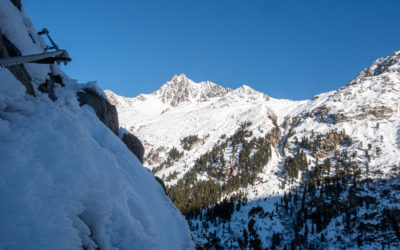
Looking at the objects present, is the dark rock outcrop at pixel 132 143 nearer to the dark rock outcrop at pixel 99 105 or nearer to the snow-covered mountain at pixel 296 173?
the dark rock outcrop at pixel 99 105

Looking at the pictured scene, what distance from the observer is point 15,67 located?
27.6 feet

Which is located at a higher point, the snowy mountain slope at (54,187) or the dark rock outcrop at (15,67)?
the dark rock outcrop at (15,67)

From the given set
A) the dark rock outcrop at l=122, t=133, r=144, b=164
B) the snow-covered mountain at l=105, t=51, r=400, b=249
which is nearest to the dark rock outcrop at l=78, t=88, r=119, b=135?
the dark rock outcrop at l=122, t=133, r=144, b=164

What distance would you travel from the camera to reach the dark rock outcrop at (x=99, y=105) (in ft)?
66.3

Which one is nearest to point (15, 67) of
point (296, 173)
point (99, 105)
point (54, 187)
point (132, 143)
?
point (54, 187)

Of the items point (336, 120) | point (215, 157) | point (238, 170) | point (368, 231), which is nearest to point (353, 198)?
point (368, 231)

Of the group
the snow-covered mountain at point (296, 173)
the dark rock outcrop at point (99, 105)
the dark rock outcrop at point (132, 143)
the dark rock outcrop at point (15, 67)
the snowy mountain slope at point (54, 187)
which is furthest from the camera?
the snow-covered mountain at point (296, 173)

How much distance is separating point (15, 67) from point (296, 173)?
12798 centimetres

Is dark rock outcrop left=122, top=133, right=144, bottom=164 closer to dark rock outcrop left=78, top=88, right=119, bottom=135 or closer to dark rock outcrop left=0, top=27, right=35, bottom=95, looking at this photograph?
dark rock outcrop left=78, top=88, right=119, bottom=135

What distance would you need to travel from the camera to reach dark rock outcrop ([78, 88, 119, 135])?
66.3 feet

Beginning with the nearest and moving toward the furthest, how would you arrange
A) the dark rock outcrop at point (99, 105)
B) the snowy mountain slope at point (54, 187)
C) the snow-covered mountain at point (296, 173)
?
the snowy mountain slope at point (54, 187) → the dark rock outcrop at point (99, 105) → the snow-covered mountain at point (296, 173)

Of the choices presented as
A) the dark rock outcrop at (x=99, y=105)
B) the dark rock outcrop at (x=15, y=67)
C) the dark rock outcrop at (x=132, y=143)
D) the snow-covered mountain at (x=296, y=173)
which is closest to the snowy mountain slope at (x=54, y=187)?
the dark rock outcrop at (x=15, y=67)

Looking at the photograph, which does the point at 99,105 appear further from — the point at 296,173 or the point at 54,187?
the point at 296,173

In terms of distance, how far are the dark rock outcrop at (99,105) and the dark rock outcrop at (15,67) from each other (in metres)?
8.99
